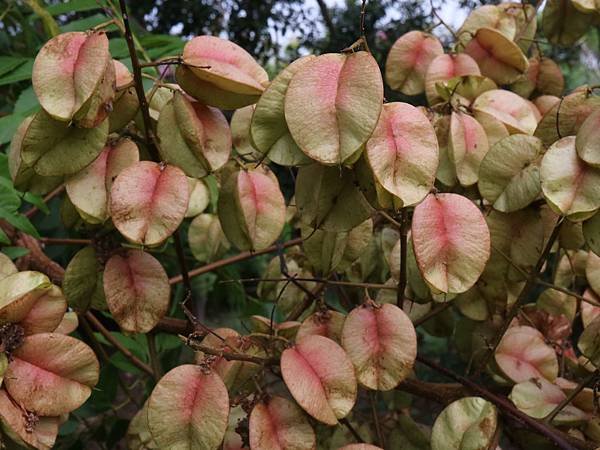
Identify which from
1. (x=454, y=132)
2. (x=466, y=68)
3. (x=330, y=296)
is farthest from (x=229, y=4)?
(x=454, y=132)

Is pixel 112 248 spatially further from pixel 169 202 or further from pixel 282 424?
pixel 282 424

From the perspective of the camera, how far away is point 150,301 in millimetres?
729

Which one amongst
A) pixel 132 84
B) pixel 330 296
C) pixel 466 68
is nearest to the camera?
pixel 132 84

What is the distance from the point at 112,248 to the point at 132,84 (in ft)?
0.61

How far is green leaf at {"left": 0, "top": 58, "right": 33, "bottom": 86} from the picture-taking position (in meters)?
1.05

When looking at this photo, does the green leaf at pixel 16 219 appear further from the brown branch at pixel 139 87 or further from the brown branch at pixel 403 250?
the brown branch at pixel 403 250

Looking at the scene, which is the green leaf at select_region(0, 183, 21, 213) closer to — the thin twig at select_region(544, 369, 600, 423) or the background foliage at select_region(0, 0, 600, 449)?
the background foliage at select_region(0, 0, 600, 449)

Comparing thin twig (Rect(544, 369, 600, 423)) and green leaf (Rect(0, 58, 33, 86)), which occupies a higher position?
green leaf (Rect(0, 58, 33, 86))

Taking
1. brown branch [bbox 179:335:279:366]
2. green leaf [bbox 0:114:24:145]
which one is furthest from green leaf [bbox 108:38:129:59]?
brown branch [bbox 179:335:279:366]

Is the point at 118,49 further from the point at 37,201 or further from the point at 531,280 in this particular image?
the point at 531,280

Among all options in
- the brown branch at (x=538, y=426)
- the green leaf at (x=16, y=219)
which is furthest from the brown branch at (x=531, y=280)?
the green leaf at (x=16, y=219)

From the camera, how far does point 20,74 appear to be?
1.07 metres

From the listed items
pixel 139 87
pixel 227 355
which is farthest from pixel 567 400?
pixel 139 87

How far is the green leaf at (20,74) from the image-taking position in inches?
41.2
